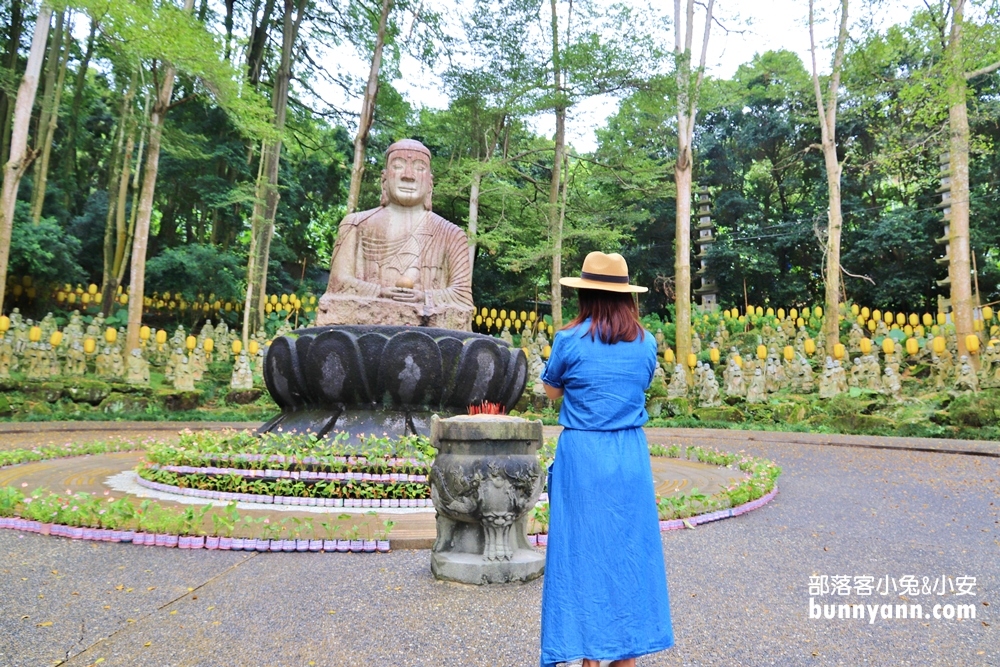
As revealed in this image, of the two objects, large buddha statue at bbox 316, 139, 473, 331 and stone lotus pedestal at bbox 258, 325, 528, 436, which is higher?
large buddha statue at bbox 316, 139, 473, 331

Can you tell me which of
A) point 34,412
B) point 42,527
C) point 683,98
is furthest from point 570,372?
point 683,98

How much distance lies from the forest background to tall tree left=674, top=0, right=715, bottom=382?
23 centimetres

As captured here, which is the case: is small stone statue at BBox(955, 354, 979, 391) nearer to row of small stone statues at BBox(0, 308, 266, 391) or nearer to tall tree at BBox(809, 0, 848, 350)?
tall tree at BBox(809, 0, 848, 350)

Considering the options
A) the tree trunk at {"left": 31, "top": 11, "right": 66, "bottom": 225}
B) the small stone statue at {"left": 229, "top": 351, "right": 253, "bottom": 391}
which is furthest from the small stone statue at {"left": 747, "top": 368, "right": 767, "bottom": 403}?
the tree trunk at {"left": 31, "top": 11, "right": 66, "bottom": 225}

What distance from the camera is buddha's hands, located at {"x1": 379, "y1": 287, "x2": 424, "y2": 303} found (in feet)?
21.2

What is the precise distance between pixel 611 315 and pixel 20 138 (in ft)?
38.5

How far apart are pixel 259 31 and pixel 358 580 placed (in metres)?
19.2

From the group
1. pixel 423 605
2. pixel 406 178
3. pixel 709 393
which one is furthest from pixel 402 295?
pixel 709 393

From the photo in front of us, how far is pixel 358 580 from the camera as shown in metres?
3.09

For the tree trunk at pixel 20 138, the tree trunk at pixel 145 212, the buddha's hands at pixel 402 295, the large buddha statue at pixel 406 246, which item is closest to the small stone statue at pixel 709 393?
the large buddha statue at pixel 406 246

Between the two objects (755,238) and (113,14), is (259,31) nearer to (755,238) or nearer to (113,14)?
(113,14)

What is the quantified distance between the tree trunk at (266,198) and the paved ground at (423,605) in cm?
1143

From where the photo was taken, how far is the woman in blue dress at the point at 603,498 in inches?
78.4

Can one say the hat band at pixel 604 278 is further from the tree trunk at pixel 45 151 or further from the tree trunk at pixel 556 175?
the tree trunk at pixel 45 151
